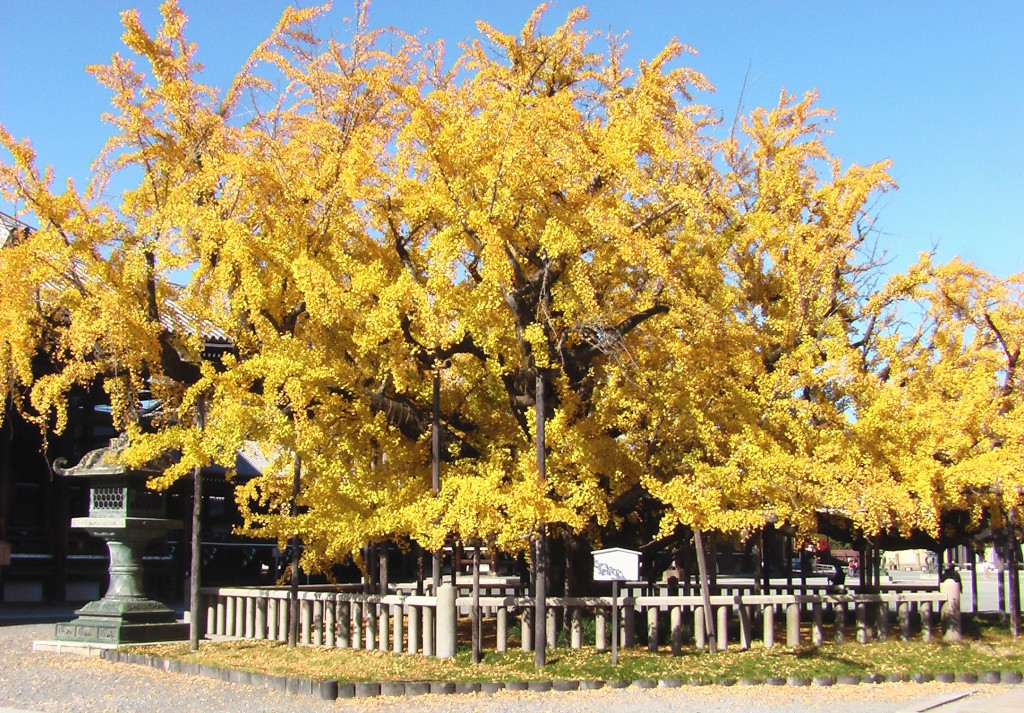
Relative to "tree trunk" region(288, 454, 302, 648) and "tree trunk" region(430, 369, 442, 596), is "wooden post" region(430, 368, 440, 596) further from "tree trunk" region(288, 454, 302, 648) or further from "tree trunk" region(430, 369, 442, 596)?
"tree trunk" region(288, 454, 302, 648)

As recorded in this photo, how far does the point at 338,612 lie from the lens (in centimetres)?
1320

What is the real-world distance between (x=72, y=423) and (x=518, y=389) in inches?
539

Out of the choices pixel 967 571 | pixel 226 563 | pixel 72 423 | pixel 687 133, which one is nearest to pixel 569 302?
pixel 687 133

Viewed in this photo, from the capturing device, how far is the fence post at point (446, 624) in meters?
11.9

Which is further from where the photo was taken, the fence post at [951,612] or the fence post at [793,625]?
the fence post at [951,612]

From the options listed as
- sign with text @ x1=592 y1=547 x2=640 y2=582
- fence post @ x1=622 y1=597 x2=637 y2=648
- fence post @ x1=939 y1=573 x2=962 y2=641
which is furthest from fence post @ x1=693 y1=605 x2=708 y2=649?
fence post @ x1=939 y1=573 x2=962 y2=641

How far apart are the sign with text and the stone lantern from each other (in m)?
6.83

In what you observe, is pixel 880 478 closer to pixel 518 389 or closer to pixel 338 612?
pixel 518 389

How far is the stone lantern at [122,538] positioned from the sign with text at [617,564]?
6.83m

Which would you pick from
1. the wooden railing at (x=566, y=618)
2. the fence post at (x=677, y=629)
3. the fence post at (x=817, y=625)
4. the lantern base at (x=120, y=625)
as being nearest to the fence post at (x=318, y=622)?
the wooden railing at (x=566, y=618)

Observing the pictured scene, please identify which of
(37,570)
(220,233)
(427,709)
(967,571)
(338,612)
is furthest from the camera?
(967,571)

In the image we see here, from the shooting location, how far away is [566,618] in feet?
41.8

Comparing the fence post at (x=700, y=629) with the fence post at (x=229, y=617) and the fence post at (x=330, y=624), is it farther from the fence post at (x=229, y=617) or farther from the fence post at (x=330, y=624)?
the fence post at (x=229, y=617)

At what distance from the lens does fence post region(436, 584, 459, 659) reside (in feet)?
39.2
